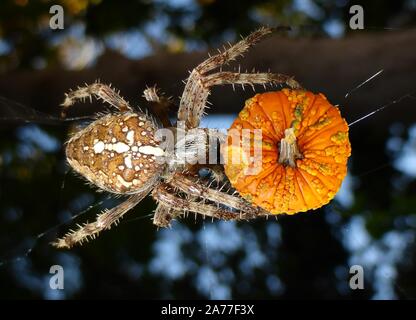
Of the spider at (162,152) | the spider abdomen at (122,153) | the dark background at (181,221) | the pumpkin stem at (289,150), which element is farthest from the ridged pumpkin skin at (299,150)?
the dark background at (181,221)

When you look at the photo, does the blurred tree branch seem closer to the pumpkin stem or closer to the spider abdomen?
the spider abdomen

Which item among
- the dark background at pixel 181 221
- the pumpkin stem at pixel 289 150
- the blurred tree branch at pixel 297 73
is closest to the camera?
the pumpkin stem at pixel 289 150

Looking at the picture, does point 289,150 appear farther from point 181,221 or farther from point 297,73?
point 181,221

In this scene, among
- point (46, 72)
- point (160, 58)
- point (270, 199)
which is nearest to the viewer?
point (270, 199)

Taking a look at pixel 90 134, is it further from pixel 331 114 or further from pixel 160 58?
pixel 160 58

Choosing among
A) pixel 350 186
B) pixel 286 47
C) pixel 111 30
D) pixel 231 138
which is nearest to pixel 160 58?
pixel 111 30

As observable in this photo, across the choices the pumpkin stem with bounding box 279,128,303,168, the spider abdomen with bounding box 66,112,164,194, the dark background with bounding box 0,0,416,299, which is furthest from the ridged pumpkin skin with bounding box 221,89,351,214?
the dark background with bounding box 0,0,416,299

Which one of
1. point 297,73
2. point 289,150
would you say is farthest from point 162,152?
point 297,73

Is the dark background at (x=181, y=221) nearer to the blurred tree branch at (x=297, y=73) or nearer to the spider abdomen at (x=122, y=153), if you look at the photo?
the blurred tree branch at (x=297, y=73)
